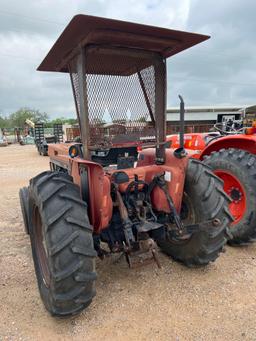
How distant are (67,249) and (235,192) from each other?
257 centimetres

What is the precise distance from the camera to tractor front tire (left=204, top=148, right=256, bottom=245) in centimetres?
357

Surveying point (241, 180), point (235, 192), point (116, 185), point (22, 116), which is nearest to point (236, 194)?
point (235, 192)

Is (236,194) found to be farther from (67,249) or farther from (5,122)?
(5,122)

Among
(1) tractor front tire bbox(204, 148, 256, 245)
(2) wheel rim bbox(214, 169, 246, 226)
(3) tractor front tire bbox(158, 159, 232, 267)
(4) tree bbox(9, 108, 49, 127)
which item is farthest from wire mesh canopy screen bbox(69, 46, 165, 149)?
(4) tree bbox(9, 108, 49, 127)

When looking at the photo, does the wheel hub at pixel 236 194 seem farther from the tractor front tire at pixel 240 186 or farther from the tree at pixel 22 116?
the tree at pixel 22 116

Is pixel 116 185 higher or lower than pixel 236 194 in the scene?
higher

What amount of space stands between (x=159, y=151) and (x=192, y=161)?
0.35 metres

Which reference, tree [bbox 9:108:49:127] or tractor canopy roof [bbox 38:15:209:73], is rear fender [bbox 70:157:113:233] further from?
tree [bbox 9:108:49:127]

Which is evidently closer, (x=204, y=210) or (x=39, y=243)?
(x=204, y=210)

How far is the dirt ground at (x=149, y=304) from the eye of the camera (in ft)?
7.48

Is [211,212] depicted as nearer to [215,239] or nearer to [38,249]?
[215,239]

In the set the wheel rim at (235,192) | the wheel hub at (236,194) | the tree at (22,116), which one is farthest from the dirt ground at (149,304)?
the tree at (22,116)

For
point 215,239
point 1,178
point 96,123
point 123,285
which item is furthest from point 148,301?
point 1,178

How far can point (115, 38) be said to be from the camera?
2.42m
